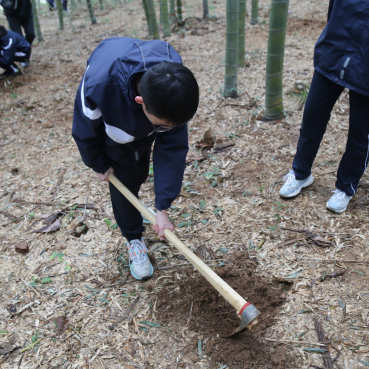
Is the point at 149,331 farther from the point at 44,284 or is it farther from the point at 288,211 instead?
the point at 288,211

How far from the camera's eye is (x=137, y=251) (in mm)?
2303

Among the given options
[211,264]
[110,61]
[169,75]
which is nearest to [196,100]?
[169,75]

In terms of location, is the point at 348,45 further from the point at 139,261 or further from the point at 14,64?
the point at 14,64

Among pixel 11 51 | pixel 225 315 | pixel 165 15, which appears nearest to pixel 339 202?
pixel 225 315

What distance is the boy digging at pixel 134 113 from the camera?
4.32 feet

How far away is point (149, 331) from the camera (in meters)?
1.97

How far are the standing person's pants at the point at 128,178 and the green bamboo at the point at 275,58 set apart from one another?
1.99m

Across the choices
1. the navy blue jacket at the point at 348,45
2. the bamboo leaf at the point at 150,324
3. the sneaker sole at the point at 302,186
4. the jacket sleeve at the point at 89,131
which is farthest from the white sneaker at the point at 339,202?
the jacket sleeve at the point at 89,131

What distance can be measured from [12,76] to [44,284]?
17.6 feet

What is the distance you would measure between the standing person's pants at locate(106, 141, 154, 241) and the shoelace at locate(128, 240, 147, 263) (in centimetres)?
5

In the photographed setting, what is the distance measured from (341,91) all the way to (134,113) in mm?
1537

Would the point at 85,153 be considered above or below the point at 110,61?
below

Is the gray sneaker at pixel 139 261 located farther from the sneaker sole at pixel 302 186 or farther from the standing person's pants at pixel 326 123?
the standing person's pants at pixel 326 123

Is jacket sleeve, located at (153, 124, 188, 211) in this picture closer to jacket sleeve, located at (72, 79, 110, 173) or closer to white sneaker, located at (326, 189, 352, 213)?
jacket sleeve, located at (72, 79, 110, 173)
